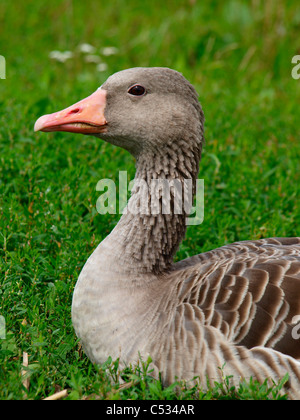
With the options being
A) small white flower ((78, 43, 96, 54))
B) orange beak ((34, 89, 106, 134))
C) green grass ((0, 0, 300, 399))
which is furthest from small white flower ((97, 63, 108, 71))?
orange beak ((34, 89, 106, 134))

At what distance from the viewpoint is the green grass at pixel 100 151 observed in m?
4.00

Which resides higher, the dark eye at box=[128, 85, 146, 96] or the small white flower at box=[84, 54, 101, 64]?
the small white flower at box=[84, 54, 101, 64]

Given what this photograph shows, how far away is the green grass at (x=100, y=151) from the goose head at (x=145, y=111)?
3.64ft

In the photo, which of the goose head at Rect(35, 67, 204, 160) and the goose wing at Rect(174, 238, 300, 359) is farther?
A: the goose head at Rect(35, 67, 204, 160)

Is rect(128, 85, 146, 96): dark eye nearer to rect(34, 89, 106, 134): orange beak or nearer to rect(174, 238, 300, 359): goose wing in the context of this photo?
rect(34, 89, 106, 134): orange beak

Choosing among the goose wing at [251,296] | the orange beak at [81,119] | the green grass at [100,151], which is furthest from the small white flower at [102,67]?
the goose wing at [251,296]

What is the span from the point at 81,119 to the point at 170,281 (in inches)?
47.4

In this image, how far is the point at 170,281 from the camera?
160 inches

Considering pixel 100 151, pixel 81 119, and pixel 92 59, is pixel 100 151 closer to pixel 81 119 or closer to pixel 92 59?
pixel 81 119

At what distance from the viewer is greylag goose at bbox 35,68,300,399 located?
11.7 ft

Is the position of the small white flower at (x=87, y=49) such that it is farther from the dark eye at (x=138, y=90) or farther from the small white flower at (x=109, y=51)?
the dark eye at (x=138, y=90)

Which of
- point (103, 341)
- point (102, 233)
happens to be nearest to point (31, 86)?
point (102, 233)

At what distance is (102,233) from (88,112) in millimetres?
1497

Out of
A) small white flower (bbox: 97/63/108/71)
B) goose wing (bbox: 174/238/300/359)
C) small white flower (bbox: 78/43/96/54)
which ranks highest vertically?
small white flower (bbox: 78/43/96/54)
